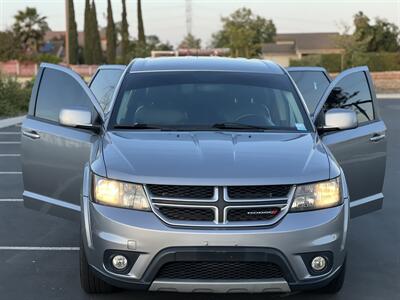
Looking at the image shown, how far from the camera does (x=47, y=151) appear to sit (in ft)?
16.7

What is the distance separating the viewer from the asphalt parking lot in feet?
14.8

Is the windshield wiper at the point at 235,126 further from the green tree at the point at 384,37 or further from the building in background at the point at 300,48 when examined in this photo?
the building in background at the point at 300,48

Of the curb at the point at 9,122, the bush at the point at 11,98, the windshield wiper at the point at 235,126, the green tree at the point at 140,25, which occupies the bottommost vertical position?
the curb at the point at 9,122

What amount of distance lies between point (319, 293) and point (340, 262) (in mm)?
623

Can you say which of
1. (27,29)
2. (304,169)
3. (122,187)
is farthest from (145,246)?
(27,29)

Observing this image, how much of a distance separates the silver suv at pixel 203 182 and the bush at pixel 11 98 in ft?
49.3

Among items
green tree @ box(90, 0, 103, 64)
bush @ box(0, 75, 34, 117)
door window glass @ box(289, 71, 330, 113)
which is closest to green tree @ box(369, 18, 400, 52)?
green tree @ box(90, 0, 103, 64)

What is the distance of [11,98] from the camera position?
20.5m

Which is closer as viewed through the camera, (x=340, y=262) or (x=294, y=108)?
(x=340, y=262)

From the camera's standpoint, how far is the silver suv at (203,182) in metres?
3.65

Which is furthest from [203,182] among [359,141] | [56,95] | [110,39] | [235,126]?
[110,39]

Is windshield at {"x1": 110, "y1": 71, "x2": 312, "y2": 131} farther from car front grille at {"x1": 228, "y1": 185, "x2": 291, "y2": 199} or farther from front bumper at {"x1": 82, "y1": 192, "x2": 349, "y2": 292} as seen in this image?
front bumper at {"x1": 82, "y1": 192, "x2": 349, "y2": 292}

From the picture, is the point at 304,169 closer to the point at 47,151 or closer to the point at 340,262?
the point at 340,262

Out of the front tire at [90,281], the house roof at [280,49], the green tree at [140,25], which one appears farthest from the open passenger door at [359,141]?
the house roof at [280,49]
